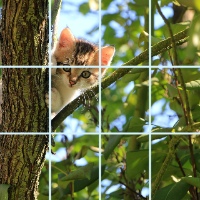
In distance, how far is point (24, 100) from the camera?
1288mm

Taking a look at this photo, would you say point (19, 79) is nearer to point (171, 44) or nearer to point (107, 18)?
point (171, 44)

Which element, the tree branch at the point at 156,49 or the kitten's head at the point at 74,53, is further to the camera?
the kitten's head at the point at 74,53

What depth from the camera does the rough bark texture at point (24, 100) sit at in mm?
1287

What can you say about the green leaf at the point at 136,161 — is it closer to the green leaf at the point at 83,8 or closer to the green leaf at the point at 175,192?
the green leaf at the point at 175,192

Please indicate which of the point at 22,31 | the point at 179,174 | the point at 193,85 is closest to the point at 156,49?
the point at 193,85

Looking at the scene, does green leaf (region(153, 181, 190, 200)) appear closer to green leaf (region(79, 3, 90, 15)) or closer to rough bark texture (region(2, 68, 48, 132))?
rough bark texture (region(2, 68, 48, 132))

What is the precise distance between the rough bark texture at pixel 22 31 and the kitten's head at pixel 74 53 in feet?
1.96

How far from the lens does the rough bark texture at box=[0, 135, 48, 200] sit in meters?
1.31

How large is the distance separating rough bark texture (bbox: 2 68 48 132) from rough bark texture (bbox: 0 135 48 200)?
0.09ft

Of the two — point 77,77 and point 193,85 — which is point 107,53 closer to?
point 77,77

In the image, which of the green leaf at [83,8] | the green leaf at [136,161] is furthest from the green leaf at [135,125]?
the green leaf at [83,8]

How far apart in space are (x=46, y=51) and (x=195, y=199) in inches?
22.9

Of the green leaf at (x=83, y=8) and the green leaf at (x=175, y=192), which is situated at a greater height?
the green leaf at (x=83, y=8)

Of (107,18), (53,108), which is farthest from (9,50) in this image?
(107,18)
